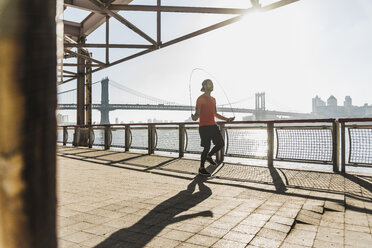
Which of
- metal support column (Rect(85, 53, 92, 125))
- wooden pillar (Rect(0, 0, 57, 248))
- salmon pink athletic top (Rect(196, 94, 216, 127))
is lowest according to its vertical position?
wooden pillar (Rect(0, 0, 57, 248))

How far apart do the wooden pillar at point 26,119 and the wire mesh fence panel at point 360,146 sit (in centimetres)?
601

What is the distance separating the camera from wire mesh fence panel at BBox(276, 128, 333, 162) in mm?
5645

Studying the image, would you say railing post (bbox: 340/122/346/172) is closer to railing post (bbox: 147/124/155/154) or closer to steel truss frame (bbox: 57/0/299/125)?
steel truss frame (bbox: 57/0/299/125)

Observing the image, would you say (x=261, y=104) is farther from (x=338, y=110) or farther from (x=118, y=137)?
(x=338, y=110)

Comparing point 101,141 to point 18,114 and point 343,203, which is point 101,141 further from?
point 18,114

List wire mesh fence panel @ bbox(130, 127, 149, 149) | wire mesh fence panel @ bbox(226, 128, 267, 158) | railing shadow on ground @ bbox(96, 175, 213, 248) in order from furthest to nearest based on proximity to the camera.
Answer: wire mesh fence panel @ bbox(130, 127, 149, 149)
wire mesh fence panel @ bbox(226, 128, 267, 158)
railing shadow on ground @ bbox(96, 175, 213, 248)

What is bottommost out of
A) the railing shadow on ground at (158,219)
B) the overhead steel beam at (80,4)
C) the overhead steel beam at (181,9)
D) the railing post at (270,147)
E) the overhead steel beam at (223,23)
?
the railing shadow on ground at (158,219)

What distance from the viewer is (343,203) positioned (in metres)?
3.16

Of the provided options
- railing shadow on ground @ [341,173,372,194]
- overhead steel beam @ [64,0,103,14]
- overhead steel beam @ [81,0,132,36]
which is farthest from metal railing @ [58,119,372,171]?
overhead steel beam @ [81,0,132,36]

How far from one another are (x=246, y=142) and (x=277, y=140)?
2.44 feet

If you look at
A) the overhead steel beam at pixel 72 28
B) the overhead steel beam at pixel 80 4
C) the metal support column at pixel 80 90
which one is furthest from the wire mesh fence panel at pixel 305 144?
the overhead steel beam at pixel 72 28

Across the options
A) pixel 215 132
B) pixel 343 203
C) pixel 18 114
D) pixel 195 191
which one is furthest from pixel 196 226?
pixel 215 132

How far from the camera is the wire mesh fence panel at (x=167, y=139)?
7987mm

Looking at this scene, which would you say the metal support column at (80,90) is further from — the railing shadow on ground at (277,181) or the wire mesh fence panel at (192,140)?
the railing shadow on ground at (277,181)
